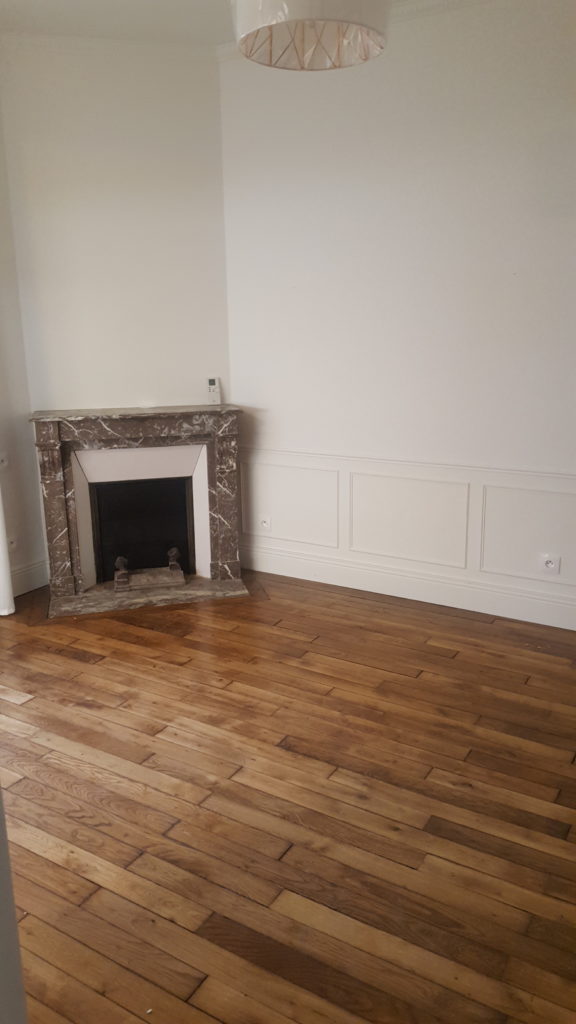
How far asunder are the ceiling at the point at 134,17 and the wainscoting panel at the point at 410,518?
237cm

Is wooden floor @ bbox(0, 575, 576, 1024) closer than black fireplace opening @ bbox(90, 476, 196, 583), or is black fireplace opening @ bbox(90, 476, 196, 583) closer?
wooden floor @ bbox(0, 575, 576, 1024)

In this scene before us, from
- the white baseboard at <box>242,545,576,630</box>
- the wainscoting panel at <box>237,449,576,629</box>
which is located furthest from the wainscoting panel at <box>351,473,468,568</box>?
the white baseboard at <box>242,545,576,630</box>

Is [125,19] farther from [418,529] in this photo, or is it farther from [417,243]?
[418,529]

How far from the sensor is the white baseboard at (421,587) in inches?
158

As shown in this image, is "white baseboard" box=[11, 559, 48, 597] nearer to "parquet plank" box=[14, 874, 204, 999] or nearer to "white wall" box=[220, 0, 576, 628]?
"white wall" box=[220, 0, 576, 628]

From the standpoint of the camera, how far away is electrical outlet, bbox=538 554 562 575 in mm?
3922

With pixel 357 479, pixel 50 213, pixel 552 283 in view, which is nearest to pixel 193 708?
pixel 357 479

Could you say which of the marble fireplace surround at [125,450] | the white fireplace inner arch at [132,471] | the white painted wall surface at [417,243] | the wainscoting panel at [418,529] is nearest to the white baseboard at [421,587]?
the wainscoting panel at [418,529]

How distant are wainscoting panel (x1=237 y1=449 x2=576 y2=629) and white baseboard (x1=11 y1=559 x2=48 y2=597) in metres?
1.28

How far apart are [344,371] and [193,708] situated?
7.04 feet

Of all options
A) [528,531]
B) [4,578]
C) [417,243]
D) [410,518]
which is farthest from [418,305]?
[4,578]

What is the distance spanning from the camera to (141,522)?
478cm

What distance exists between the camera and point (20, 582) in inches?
184

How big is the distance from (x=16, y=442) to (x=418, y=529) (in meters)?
2.40
